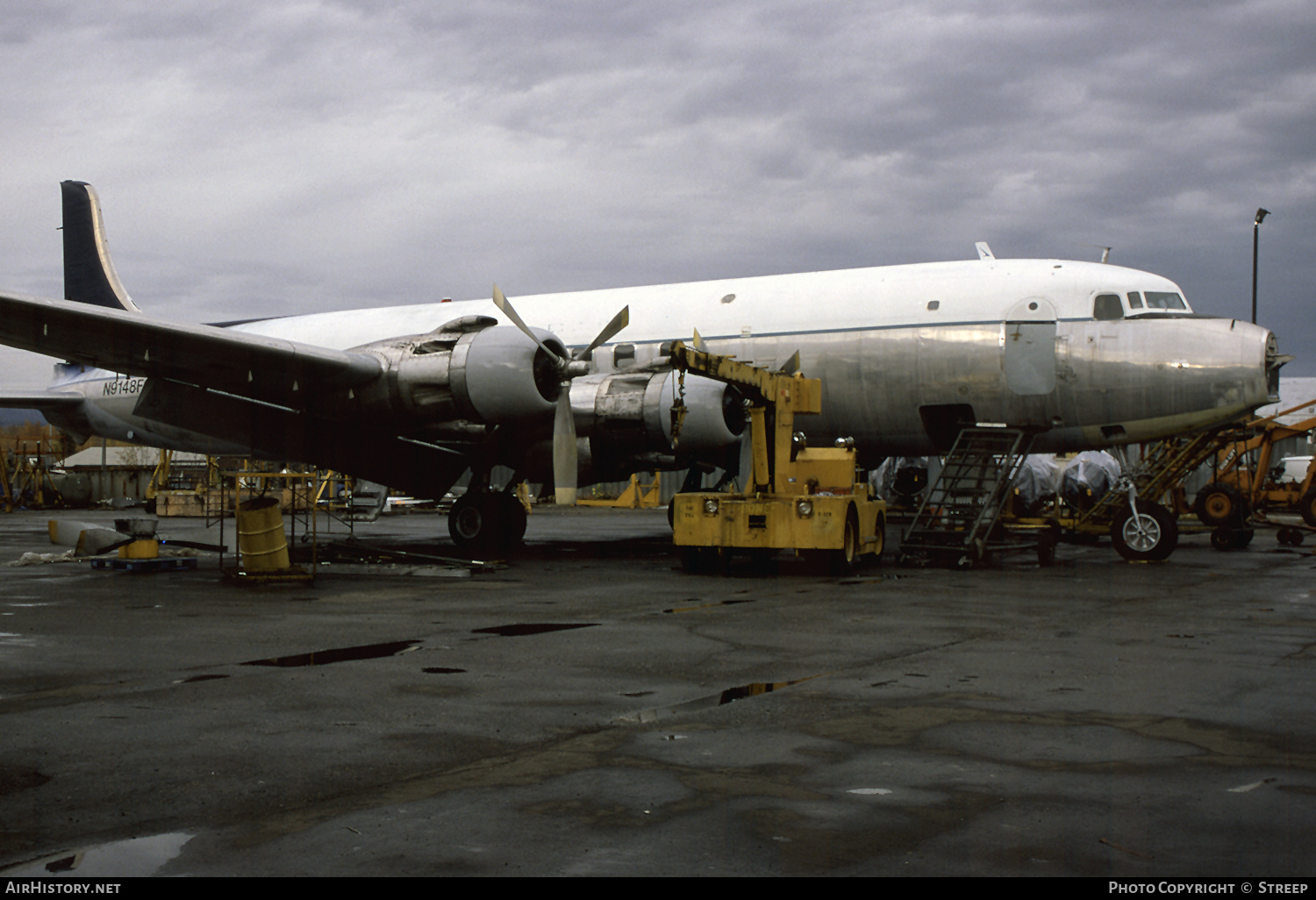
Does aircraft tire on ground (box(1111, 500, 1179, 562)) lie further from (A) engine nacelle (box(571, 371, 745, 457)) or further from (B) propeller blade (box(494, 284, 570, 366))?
(B) propeller blade (box(494, 284, 570, 366))

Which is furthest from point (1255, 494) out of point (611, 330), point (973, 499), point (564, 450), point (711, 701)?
point (711, 701)

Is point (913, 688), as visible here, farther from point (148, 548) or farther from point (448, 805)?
point (148, 548)

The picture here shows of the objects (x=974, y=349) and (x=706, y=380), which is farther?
(x=706, y=380)

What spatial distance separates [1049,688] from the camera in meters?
6.81

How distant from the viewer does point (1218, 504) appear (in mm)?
24516

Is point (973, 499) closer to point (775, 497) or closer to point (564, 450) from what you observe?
point (775, 497)

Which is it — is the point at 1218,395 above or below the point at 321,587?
above

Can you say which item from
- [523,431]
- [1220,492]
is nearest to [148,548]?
[523,431]

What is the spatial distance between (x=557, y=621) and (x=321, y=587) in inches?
179

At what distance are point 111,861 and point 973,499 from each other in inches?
594

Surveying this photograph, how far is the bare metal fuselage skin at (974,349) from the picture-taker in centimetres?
1543

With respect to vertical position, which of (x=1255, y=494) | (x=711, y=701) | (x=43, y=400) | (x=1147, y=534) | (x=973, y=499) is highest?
(x=43, y=400)

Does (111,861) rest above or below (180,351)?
below
